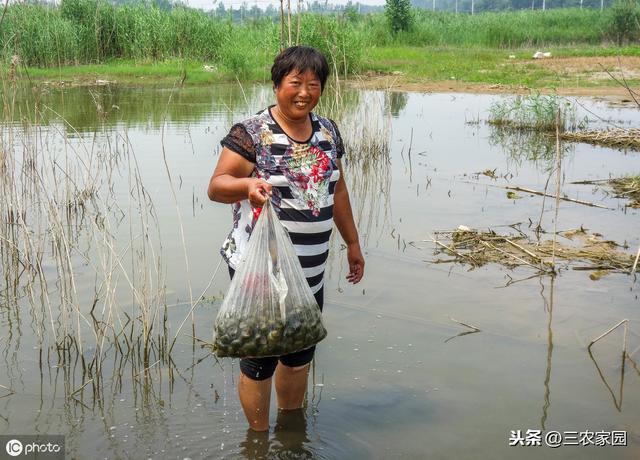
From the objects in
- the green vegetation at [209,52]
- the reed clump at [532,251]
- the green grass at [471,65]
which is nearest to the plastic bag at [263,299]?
the reed clump at [532,251]

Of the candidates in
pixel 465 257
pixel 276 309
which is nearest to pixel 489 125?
pixel 465 257

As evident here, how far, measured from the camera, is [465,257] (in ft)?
16.7

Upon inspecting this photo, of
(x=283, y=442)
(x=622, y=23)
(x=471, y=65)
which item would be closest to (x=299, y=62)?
(x=283, y=442)

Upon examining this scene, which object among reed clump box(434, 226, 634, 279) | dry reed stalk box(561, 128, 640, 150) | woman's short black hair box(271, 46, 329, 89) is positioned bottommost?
reed clump box(434, 226, 634, 279)

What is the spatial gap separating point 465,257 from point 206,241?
1.89m

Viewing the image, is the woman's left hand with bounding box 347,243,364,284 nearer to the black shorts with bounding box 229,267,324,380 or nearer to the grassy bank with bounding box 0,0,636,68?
the black shorts with bounding box 229,267,324,380

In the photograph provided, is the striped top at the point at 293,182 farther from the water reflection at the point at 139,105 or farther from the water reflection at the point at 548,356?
the water reflection at the point at 139,105

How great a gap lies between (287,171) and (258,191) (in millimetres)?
221

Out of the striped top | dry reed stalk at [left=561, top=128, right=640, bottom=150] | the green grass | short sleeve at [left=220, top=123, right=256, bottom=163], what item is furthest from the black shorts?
the green grass

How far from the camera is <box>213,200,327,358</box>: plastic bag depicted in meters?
2.38

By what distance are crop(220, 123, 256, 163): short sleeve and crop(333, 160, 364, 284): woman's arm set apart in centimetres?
40

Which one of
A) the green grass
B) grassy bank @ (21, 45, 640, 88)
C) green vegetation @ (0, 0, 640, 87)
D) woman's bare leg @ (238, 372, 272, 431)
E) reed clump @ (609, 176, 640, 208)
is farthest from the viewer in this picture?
the green grass

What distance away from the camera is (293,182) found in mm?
2553

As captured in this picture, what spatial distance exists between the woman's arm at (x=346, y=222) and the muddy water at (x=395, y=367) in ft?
2.14
